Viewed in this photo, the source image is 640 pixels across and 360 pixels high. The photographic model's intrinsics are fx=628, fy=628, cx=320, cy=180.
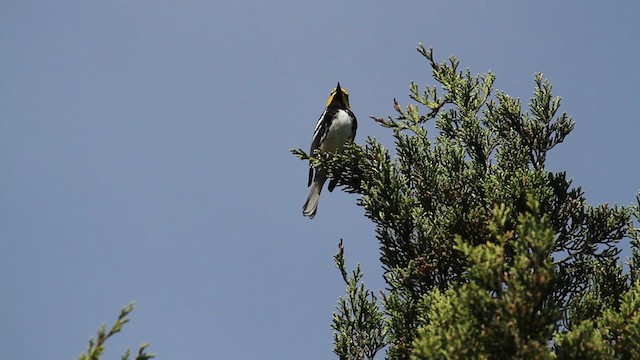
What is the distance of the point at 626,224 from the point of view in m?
5.72

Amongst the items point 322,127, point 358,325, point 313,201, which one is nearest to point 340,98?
point 322,127

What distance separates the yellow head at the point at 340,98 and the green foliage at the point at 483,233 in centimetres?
393

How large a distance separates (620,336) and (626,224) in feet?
6.67

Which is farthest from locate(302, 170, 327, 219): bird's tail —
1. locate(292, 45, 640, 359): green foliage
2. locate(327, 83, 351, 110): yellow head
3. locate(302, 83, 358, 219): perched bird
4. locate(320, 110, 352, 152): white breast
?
locate(292, 45, 640, 359): green foliage

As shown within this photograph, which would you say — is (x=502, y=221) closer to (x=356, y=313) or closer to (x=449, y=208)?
(x=449, y=208)

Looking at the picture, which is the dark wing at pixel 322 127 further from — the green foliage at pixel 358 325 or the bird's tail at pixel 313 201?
the green foliage at pixel 358 325

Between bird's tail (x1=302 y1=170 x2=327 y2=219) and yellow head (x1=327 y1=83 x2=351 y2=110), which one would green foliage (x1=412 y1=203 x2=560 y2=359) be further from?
yellow head (x1=327 y1=83 x2=351 y2=110)

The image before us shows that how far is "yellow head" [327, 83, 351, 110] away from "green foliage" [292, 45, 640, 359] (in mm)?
3934

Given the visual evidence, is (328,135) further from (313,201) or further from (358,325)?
(358,325)

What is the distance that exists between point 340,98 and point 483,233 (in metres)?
6.09

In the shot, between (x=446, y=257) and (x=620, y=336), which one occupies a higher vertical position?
(x=446, y=257)

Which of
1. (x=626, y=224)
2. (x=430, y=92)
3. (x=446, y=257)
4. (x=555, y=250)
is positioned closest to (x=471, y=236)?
(x=446, y=257)

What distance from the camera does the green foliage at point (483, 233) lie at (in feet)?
11.8

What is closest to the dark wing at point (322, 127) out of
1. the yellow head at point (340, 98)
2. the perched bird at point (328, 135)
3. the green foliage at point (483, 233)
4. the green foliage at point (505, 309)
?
the perched bird at point (328, 135)
